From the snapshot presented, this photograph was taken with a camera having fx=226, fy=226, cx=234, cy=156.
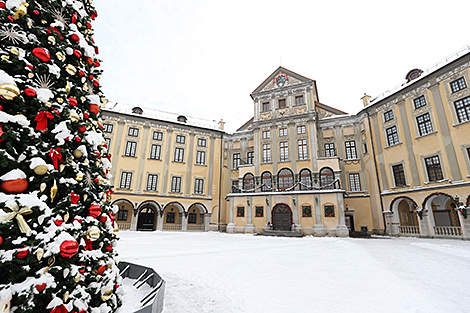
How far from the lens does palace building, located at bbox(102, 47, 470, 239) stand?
18938 mm

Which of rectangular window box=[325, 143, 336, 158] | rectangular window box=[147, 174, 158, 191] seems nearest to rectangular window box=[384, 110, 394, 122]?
rectangular window box=[325, 143, 336, 158]

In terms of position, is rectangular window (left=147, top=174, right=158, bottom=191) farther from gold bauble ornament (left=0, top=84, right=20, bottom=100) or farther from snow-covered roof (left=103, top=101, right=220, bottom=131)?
gold bauble ornament (left=0, top=84, right=20, bottom=100)

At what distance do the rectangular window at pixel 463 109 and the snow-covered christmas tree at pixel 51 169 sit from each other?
24.9 metres

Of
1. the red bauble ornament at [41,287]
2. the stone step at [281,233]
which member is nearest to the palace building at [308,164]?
the stone step at [281,233]

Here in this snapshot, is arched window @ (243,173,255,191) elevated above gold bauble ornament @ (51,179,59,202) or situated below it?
above

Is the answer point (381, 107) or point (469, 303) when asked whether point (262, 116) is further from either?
point (469, 303)

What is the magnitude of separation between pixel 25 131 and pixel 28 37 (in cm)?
97

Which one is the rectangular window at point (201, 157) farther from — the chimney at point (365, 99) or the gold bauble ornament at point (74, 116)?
the gold bauble ornament at point (74, 116)

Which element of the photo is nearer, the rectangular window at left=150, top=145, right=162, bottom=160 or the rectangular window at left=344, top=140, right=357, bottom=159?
the rectangular window at left=344, top=140, right=357, bottom=159

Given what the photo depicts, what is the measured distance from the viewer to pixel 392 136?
22.8 metres

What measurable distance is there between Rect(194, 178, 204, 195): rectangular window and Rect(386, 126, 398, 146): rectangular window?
70.6 ft

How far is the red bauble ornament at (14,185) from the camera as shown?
1693mm

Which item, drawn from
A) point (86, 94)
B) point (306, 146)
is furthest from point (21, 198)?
point (306, 146)

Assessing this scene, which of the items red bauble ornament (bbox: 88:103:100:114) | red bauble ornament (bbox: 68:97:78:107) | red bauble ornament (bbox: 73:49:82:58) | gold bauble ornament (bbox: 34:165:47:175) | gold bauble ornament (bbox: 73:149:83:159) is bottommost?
gold bauble ornament (bbox: 34:165:47:175)
